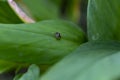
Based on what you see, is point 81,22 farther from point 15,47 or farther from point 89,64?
point 89,64

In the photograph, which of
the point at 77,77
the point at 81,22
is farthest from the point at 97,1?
the point at 81,22

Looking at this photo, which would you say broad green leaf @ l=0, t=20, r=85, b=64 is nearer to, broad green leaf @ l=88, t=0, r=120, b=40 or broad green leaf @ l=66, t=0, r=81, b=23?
broad green leaf @ l=88, t=0, r=120, b=40

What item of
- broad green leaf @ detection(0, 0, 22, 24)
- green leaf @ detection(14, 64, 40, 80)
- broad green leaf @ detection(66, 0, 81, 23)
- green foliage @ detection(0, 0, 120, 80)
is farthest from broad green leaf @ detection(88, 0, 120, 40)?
broad green leaf @ detection(66, 0, 81, 23)

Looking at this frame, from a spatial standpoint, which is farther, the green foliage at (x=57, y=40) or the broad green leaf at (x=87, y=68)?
the green foliage at (x=57, y=40)

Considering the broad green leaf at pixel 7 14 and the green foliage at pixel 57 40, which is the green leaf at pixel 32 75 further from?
the broad green leaf at pixel 7 14

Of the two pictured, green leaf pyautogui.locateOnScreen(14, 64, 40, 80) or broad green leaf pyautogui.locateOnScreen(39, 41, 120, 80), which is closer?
broad green leaf pyautogui.locateOnScreen(39, 41, 120, 80)

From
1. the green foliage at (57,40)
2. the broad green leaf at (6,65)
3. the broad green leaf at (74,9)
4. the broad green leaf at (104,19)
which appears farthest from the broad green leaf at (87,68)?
the broad green leaf at (74,9)
